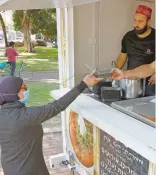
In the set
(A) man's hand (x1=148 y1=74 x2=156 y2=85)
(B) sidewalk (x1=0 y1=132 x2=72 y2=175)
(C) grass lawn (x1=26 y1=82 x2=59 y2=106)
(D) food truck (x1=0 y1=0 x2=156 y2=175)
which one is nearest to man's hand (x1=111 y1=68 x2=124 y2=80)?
(D) food truck (x1=0 y1=0 x2=156 y2=175)

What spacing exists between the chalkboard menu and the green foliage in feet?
42.1

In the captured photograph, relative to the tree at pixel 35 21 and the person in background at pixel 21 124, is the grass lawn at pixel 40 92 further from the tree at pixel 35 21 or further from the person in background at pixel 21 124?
the tree at pixel 35 21

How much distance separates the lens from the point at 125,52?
2.88 meters

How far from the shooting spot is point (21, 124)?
5.56 ft

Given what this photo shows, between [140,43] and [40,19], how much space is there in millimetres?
12866

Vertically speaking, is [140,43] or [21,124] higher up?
[140,43]

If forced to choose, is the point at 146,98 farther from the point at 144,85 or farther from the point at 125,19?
the point at 125,19

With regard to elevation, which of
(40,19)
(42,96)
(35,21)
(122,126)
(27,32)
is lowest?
(42,96)

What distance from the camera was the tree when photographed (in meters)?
14.5

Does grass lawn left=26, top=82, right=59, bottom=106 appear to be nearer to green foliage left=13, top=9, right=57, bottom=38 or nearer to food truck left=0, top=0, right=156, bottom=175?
food truck left=0, top=0, right=156, bottom=175

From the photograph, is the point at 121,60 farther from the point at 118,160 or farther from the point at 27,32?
the point at 27,32

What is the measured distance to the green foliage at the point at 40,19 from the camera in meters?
14.5

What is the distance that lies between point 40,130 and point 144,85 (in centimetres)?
96

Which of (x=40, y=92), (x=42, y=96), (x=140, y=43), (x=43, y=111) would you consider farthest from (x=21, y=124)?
(x=40, y=92)
